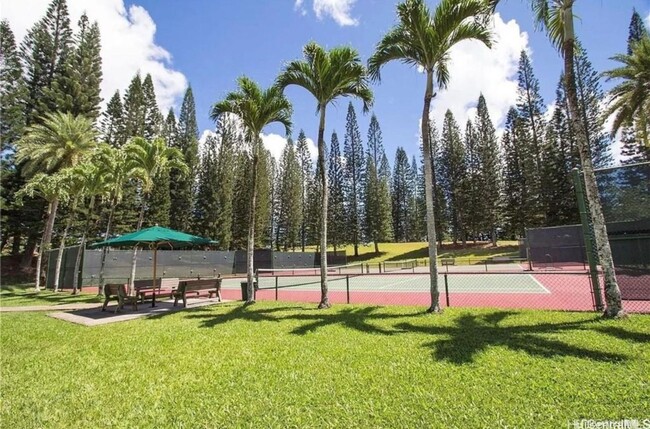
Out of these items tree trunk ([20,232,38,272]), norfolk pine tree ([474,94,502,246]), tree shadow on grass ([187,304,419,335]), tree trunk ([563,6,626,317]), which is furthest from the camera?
norfolk pine tree ([474,94,502,246])

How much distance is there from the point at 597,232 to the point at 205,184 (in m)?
42.8

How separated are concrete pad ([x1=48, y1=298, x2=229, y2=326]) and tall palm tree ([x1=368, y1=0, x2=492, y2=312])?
26.4 feet

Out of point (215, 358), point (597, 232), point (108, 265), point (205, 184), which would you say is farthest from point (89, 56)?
point (597, 232)

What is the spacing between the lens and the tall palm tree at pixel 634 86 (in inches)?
686

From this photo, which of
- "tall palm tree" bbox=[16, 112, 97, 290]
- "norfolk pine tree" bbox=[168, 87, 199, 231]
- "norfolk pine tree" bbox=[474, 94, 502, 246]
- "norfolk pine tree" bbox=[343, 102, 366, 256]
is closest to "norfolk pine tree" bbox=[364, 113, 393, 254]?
"norfolk pine tree" bbox=[343, 102, 366, 256]

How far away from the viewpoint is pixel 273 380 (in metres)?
4.34

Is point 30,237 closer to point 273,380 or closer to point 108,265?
point 108,265

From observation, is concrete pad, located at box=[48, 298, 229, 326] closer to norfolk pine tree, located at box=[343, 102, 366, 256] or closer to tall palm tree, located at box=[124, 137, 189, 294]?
tall palm tree, located at box=[124, 137, 189, 294]

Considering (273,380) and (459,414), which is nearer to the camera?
(459,414)

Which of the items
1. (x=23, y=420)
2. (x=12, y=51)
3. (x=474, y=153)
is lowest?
(x=23, y=420)

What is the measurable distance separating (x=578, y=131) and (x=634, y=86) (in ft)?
51.9

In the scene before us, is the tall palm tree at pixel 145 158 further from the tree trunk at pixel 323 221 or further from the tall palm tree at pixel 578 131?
the tall palm tree at pixel 578 131

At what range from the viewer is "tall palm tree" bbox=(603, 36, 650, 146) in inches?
686

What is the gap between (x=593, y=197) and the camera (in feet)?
23.2
